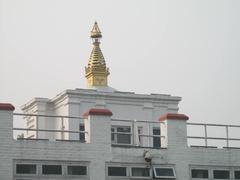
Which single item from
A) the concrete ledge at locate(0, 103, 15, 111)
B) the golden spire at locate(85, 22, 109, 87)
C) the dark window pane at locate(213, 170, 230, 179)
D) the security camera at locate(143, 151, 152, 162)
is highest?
the golden spire at locate(85, 22, 109, 87)

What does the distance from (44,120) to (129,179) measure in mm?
14158

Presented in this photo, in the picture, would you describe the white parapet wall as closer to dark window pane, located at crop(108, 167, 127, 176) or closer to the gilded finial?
dark window pane, located at crop(108, 167, 127, 176)

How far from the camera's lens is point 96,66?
5306cm

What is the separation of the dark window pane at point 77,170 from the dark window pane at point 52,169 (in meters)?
0.42

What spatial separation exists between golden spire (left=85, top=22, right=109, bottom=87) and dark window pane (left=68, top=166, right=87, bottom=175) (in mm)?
19256

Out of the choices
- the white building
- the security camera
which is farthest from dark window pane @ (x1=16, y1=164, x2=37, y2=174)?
the security camera

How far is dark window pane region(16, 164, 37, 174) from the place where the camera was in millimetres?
31438

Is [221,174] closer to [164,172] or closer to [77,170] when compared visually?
[164,172]

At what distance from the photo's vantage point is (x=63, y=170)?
3219 centimetres

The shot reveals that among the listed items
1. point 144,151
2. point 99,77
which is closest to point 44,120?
point 99,77

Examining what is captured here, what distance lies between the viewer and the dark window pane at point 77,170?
32312mm

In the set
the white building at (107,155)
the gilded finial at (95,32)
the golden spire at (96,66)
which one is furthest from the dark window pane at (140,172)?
the gilded finial at (95,32)

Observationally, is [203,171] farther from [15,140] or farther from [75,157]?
[15,140]

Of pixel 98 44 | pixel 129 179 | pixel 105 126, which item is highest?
pixel 98 44
